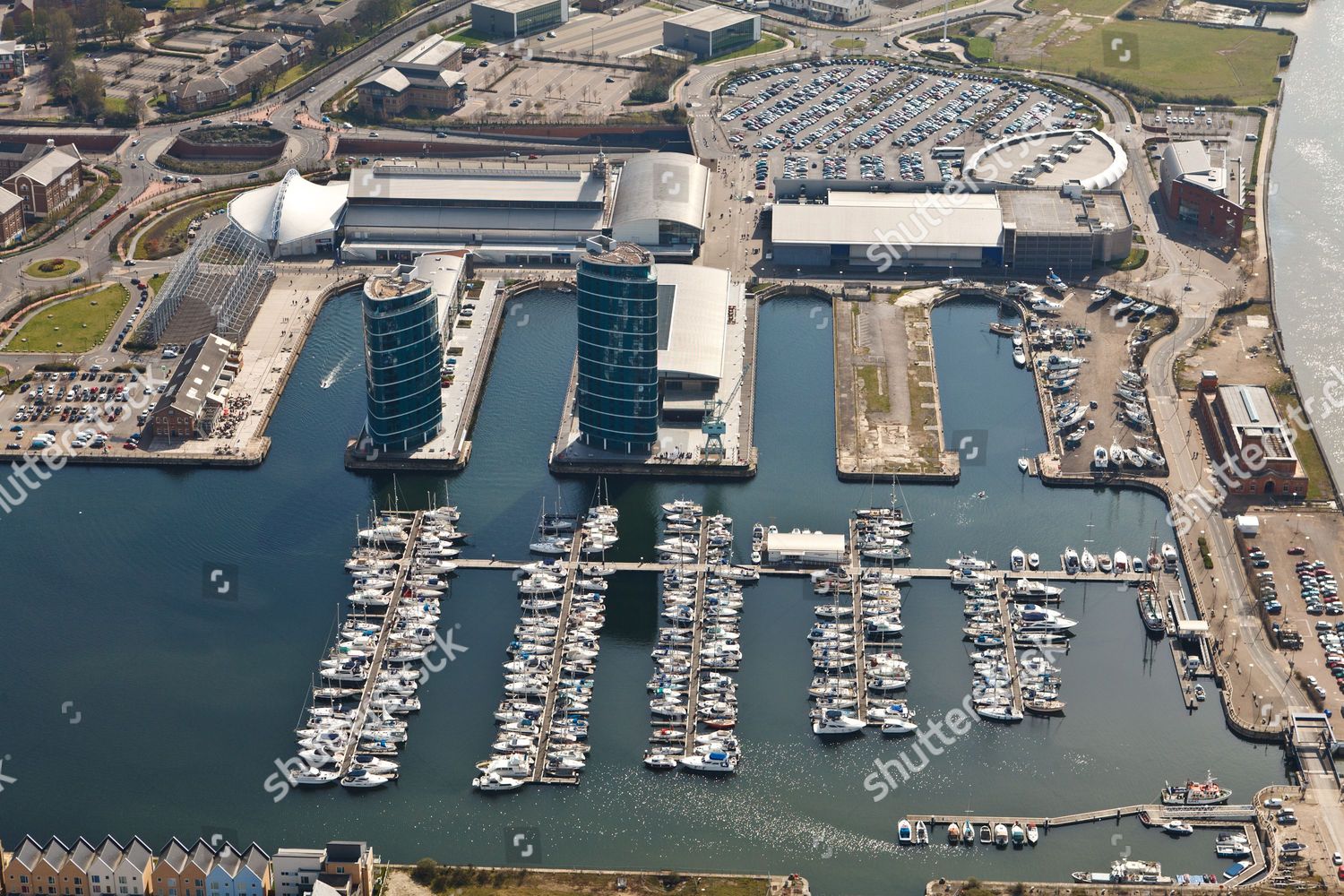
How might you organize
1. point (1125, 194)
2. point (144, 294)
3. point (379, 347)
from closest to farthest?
point (379, 347) < point (144, 294) < point (1125, 194)

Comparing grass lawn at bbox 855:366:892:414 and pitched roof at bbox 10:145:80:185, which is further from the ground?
pitched roof at bbox 10:145:80:185

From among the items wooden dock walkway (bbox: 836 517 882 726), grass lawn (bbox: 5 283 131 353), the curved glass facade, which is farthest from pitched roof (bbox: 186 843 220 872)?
grass lawn (bbox: 5 283 131 353)

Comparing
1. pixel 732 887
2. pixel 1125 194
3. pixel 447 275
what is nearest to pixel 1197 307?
pixel 1125 194

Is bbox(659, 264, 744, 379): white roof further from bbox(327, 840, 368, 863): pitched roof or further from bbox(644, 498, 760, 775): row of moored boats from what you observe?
bbox(327, 840, 368, 863): pitched roof

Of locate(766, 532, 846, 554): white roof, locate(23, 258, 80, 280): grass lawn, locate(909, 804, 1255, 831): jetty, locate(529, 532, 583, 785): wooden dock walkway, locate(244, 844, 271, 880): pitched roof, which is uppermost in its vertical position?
locate(23, 258, 80, 280): grass lawn

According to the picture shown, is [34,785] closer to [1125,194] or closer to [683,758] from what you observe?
[683,758]

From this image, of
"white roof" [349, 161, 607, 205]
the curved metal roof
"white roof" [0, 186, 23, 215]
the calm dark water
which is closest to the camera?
the calm dark water

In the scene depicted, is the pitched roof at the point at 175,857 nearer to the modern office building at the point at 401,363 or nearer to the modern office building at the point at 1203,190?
the modern office building at the point at 401,363

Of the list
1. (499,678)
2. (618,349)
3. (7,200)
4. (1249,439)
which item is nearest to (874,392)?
(618,349)
